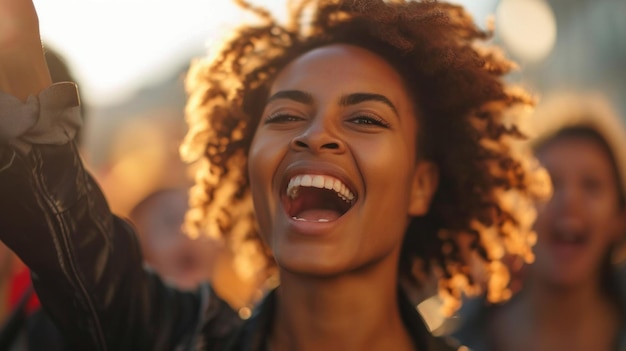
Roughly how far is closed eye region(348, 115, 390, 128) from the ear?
0.97ft

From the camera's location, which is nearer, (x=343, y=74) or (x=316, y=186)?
(x=316, y=186)

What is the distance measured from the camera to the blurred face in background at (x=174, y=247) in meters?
6.52

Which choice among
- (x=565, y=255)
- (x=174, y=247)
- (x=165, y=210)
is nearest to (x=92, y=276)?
(x=565, y=255)

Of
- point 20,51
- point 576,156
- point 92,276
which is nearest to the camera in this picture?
point 20,51

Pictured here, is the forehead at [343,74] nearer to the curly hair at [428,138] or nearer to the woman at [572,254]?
the curly hair at [428,138]

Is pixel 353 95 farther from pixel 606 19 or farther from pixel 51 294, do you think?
pixel 606 19

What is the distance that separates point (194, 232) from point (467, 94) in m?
1.17

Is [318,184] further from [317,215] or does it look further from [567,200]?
[567,200]

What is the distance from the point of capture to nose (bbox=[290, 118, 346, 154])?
3324mm

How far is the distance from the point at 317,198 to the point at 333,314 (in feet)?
1.29

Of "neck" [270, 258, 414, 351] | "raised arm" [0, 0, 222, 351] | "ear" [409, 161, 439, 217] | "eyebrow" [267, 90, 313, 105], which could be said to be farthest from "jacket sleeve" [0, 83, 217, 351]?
"ear" [409, 161, 439, 217]

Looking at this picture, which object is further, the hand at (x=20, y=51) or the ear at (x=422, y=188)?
the ear at (x=422, y=188)

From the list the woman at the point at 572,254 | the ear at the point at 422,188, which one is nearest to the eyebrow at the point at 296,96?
the ear at the point at 422,188

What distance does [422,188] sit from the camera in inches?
149
